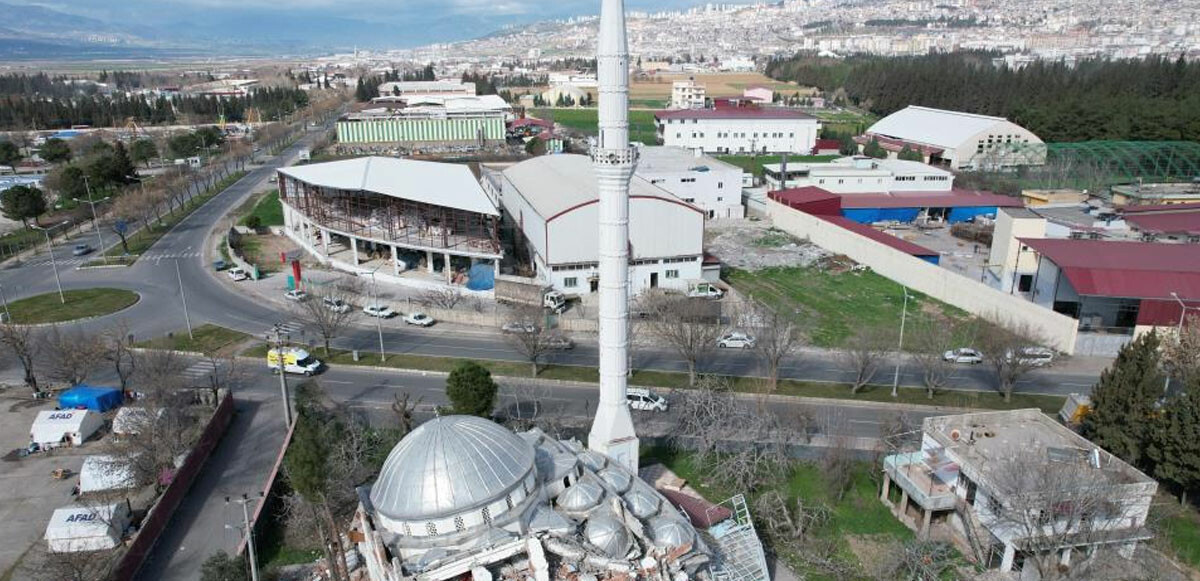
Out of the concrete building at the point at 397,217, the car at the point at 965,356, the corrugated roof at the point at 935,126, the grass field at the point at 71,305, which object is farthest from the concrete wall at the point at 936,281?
the grass field at the point at 71,305

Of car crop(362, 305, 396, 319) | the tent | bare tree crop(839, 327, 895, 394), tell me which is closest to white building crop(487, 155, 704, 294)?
car crop(362, 305, 396, 319)

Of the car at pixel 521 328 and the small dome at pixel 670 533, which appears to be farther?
the car at pixel 521 328

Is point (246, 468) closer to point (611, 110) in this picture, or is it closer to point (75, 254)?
point (611, 110)

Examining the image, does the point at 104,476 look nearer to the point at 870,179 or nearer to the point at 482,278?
the point at 482,278

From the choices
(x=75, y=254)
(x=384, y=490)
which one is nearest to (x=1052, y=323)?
(x=384, y=490)

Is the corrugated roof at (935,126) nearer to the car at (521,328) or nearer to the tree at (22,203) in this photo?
the car at (521,328)

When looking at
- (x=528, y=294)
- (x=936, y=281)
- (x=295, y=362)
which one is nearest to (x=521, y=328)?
(x=528, y=294)

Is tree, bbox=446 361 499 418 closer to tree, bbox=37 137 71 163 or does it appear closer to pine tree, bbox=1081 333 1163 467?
pine tree, bbox=1081 333 1163 467
